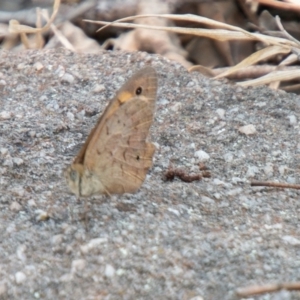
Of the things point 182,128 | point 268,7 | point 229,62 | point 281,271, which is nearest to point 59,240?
point 281,271

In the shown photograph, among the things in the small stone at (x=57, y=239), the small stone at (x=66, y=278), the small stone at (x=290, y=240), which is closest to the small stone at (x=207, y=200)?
the small stone at (x=290, y=240)

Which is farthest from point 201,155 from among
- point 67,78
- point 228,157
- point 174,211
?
point 67,78

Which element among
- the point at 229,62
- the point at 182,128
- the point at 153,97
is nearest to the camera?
the point at 153,97

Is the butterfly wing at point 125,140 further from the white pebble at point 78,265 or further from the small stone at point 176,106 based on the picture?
the small stone at point 176,106

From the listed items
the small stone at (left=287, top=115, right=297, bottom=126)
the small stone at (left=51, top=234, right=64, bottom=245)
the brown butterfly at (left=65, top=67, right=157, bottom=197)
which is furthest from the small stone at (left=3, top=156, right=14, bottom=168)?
the small stone at (left=287, top=115, right=297, bottom=126)

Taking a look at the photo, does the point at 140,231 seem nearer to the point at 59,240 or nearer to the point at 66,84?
the point at 59,240

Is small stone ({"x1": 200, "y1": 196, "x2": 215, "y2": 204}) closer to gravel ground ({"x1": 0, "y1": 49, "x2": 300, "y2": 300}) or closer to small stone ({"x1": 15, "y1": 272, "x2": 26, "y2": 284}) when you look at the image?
gravel ground ({"x1": 0, "y1": 49, "x2": 300, "y2": 300})

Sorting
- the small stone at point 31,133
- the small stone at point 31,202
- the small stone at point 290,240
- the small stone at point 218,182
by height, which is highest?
Result: the small stone at point 31,133
